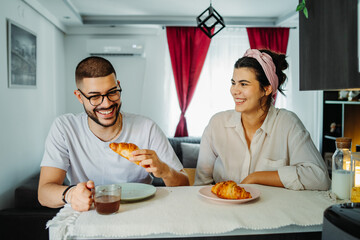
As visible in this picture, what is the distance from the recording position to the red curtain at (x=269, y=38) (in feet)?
17.9

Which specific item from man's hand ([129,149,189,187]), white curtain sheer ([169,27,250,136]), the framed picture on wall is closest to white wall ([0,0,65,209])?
the framed picture on wall

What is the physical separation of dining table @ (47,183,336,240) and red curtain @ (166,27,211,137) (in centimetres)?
409

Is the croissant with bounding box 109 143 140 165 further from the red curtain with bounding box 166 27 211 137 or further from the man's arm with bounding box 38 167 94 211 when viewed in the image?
the red curtain with bounding box 166 27 211 137

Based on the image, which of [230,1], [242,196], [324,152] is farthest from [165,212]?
[324,152]

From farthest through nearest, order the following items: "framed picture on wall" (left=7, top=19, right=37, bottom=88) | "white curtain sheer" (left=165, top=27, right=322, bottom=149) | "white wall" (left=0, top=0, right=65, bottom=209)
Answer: "white curtain sheer" (left=165, top=27, right=322, bottom=149) → "framed picture on wall" (left=7, top=19, right=37, bottom=88) → "white wall" (left=0, top=0, right=65, bottom=209)

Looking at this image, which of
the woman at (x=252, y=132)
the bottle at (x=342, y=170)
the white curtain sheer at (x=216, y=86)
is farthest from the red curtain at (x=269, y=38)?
the bottle at (x=342, y=170)

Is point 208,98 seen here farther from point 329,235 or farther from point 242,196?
point 329,235

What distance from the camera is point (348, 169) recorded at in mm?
1419

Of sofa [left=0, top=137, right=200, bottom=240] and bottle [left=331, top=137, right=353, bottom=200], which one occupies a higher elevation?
bottle [left=331, top=137, right=353, bottom=200]

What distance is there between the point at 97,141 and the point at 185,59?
12.3 ft

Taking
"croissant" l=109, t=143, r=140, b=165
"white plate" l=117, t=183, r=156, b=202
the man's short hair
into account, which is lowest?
"white plate" l=117, t=183, r=156, b=202

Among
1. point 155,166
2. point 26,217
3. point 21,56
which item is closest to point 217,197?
point 155,166

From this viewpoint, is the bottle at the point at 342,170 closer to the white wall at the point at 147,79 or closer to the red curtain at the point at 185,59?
the red curtain at the point at 185,59

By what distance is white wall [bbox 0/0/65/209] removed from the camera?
3.16 meters
